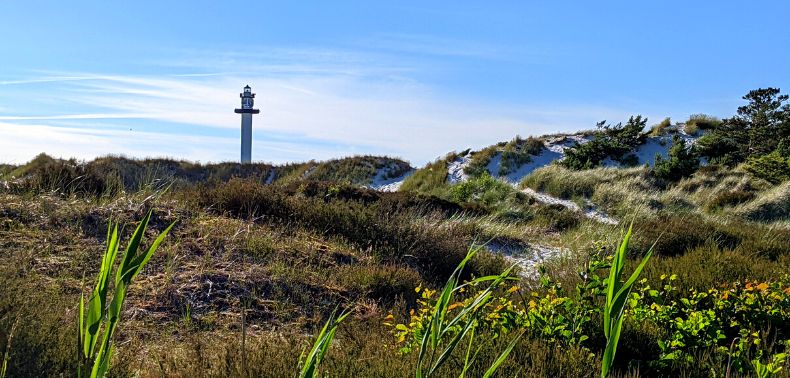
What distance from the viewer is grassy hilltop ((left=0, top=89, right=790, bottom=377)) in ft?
11.1

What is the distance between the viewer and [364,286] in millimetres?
6176

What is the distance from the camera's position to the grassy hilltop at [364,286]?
339 centimetres

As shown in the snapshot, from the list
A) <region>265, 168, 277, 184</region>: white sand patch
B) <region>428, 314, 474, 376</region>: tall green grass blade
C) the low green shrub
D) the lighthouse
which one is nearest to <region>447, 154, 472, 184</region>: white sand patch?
the low green shrub

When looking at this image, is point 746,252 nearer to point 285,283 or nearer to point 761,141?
point 285,283

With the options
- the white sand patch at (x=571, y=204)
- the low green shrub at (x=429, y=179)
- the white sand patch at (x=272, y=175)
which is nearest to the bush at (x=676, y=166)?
the white sand patch at (x=571, y=204)

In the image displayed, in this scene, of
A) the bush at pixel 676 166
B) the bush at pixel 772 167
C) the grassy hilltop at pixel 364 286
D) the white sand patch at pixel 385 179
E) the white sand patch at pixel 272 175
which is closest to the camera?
the grassy hilltop at pixel 364 286

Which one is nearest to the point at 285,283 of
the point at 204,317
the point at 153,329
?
the point at 204,317

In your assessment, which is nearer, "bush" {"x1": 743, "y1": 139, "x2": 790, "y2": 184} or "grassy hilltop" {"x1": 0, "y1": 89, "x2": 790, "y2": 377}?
"grassy hilltop" {"x1": 0, "y1": 89, "x2": 790, "y2": 377}

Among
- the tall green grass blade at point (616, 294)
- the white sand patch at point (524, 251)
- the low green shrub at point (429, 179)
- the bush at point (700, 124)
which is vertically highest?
the bush at point (700, 124)

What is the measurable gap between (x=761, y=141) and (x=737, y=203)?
8746 millimetres

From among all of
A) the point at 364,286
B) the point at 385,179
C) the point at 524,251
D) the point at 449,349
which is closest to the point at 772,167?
the point at 524,251

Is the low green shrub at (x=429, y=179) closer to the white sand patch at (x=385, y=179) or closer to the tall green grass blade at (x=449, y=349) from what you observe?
the white sand patch at (x=385, y=179)

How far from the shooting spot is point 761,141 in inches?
963

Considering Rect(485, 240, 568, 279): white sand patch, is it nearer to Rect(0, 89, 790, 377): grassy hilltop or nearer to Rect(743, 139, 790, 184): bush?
Rect(0, 89, 790, 377): grassy hilltop
